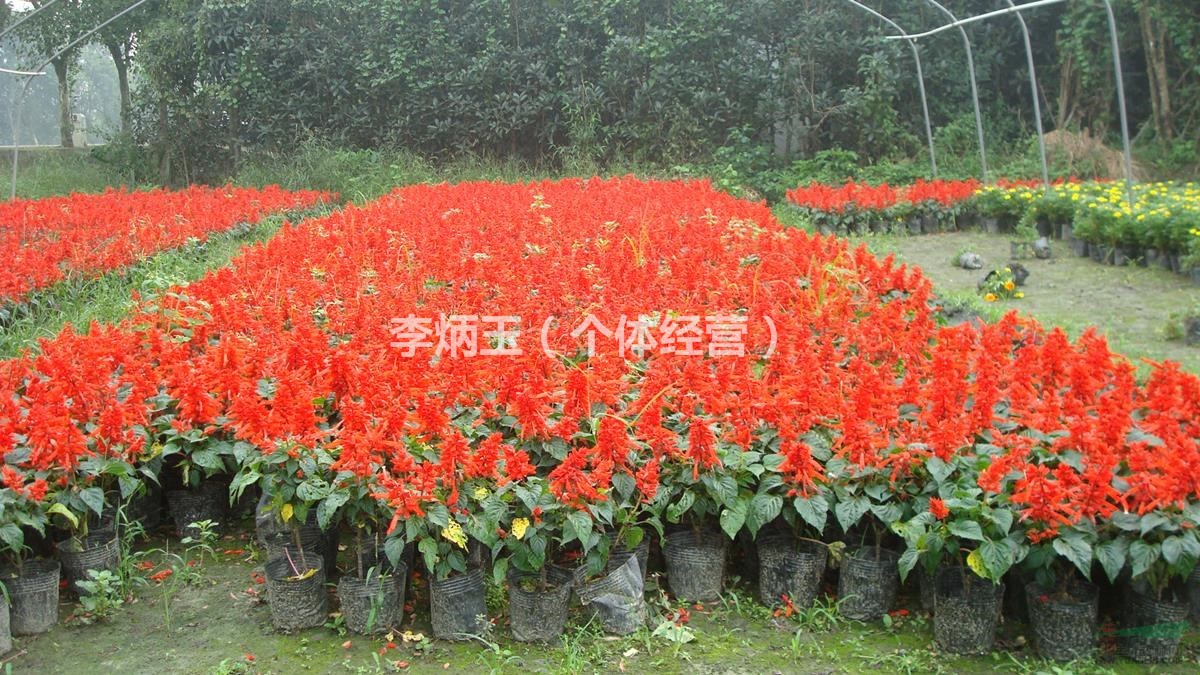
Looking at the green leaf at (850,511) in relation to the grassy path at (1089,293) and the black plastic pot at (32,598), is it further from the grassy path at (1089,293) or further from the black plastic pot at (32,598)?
the grassy path at (1089,293)

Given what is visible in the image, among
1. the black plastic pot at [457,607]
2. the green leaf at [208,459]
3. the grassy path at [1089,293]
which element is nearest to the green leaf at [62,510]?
the green leaf at [208,459]

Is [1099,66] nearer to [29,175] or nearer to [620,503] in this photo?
[620,503]

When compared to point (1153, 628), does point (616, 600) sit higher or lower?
higher

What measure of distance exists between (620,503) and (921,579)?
41.0 inches

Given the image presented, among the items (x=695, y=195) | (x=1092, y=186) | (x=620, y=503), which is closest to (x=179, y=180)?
(x=695, y=195)

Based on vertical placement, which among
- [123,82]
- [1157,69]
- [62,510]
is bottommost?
[62,510]

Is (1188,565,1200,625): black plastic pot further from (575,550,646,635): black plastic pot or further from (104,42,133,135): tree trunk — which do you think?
(104,42,133,135): tree trunk

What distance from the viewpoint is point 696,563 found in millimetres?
3654

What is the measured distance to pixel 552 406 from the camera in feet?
13.1

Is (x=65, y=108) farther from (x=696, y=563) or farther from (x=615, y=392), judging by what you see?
(x=696, y=563)

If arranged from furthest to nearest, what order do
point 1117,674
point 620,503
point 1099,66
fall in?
1. point 1099,66
2. point 620,503
3. point 1117,674

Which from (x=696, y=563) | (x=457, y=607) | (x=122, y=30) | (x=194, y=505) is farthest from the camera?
(x=122, y=30)

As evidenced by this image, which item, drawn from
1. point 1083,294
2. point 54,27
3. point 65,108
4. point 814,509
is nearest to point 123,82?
point 65,108

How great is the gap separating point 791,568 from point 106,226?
7.70 meters
